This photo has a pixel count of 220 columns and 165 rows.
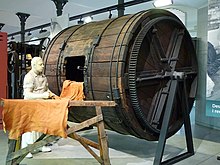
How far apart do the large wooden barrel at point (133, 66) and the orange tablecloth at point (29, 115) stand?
0.82m

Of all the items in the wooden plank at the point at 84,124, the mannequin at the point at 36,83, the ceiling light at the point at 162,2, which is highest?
the ceiling light at the point at 162,2

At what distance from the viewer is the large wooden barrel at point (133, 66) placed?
316 cm

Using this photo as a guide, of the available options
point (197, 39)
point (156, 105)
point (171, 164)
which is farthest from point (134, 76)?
point (197, 39)

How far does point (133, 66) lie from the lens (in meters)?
3.12

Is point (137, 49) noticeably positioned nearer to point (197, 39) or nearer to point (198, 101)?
point (197, 39)

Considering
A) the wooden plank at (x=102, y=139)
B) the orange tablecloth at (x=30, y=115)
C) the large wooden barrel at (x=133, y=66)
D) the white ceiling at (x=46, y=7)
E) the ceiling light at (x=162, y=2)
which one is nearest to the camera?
the orange tablecloth at (x=30, y=115)

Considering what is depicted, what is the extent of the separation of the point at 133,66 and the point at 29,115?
3.99ft

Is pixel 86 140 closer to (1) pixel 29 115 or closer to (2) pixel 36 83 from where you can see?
(1) pixel 29 115

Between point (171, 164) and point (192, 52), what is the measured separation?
1.65m

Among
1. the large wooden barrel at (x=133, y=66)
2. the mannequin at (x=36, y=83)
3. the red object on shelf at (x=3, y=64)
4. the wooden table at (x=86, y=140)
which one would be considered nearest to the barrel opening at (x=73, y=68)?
the large wooden barrel at (x=133, y=66)

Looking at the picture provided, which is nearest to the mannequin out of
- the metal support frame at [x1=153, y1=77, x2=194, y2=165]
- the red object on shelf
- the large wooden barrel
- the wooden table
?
the large wooden barrel

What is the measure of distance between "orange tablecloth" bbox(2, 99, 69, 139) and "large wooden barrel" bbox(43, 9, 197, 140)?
0.82 metres

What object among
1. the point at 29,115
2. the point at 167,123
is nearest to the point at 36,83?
the point at 29,115

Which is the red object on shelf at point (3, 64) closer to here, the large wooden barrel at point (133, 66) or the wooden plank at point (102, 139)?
the large wooden barrel at point (133, 66)
